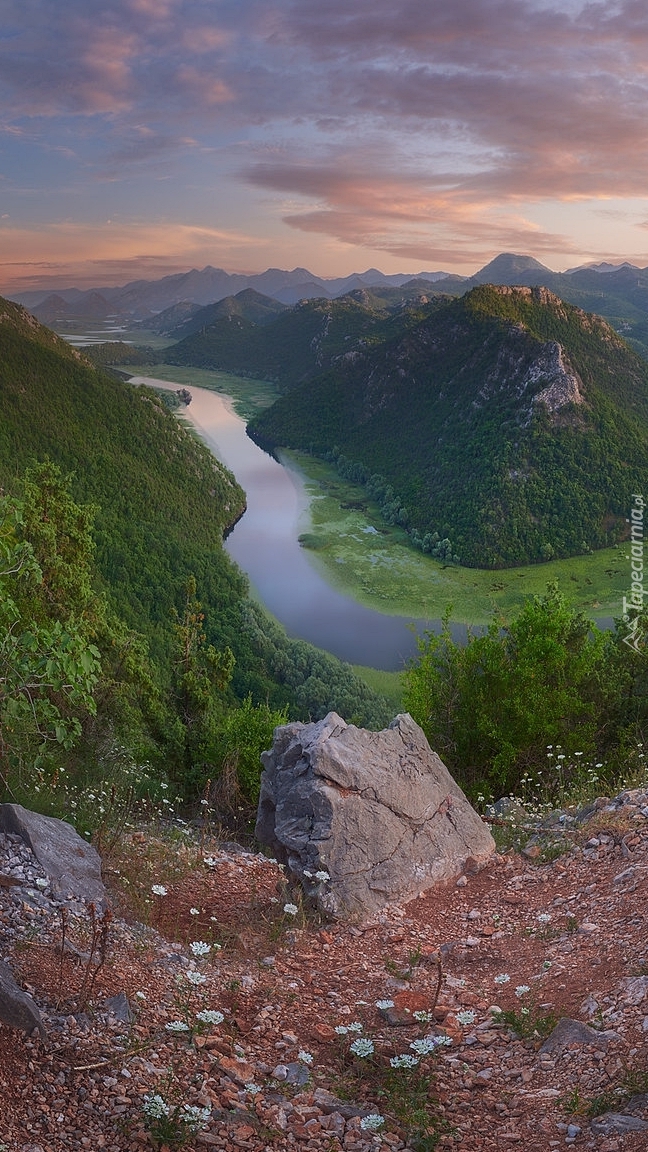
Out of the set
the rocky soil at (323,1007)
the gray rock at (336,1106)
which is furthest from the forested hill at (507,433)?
the gray rock at (336,1106)

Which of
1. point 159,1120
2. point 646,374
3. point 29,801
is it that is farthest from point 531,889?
point 646,374

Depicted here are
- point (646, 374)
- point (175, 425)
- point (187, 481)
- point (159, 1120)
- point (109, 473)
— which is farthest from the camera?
point (646, 374)

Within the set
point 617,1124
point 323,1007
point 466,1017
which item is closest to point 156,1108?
point 323,1007

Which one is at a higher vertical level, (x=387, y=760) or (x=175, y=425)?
(x=175, y=425)

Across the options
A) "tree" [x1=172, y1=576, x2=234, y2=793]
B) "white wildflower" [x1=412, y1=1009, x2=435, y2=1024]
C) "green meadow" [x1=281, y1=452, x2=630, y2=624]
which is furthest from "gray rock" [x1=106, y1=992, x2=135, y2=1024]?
"green meadow" [x1=281, y1=452, x2=630, y2=624]

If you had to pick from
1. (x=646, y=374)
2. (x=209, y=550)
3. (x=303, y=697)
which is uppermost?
(x=646, y=374)

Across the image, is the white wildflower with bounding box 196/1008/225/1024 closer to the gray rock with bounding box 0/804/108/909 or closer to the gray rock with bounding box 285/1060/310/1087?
the gray rock with bounding box 285/1060/310/1087

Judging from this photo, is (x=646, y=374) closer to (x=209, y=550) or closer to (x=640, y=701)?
(x=209, y=550)
